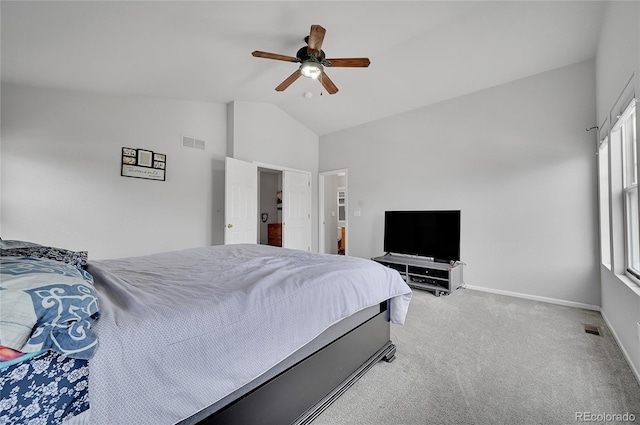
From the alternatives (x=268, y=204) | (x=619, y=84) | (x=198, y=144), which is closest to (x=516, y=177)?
(x=619, y=84)

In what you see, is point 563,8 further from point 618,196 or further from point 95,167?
point 95,167

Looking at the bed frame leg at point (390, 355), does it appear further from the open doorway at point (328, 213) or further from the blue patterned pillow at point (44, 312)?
the open doorway at point (328, 213)

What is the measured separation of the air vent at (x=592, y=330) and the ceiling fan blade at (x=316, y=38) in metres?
3.74

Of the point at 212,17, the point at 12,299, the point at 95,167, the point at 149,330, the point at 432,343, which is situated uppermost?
the point at 212,17

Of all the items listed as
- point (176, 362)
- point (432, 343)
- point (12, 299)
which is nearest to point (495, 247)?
point (432, 343)

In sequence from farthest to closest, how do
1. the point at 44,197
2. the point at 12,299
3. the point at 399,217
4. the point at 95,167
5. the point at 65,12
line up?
the point at 399,217
the point at 95,167
the point at 44,197
the point at 65,12
the point at 12,299

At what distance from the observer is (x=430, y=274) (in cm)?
365

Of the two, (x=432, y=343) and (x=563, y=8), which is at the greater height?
(x=563, y=8)

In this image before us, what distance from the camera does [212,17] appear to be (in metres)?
2.43

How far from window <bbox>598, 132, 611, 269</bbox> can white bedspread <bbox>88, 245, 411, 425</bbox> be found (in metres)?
2.86

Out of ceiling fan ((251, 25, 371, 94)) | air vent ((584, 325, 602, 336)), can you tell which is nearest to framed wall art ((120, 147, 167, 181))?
ceiling fan ((251, 25, 371, 94))

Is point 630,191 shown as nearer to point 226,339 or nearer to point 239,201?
point 226,339

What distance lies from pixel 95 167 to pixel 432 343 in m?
4.29

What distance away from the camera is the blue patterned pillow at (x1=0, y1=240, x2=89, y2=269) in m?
1.10
